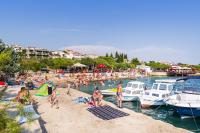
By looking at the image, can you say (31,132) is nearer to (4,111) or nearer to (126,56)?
(4,111)

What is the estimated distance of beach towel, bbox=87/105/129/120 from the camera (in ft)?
57.6

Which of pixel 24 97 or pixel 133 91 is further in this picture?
pixel 133 91

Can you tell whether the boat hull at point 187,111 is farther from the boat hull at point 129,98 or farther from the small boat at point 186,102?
the boat hull at point 129,98

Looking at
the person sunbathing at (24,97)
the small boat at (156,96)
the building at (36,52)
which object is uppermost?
the building at (36,52)

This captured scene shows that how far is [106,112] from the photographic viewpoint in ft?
61.5

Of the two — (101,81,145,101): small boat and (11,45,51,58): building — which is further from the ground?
(11,45,51,58): building

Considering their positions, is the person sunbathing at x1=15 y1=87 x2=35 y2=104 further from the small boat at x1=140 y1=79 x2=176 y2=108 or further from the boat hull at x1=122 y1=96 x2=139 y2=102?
the boat hull at x1=122 y1=96 x2=139 y2=102

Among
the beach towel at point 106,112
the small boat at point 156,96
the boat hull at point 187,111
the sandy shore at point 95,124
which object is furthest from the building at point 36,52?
the sandy shore at point 95,124

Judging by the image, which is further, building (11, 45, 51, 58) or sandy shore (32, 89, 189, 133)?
building (11, 45, 51, 58)

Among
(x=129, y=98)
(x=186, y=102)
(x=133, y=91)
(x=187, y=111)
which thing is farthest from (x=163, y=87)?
A: (x=187, y=111)

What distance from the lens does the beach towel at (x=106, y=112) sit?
17.6 metres

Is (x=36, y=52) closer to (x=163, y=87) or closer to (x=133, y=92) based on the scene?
(x=133, y=92)

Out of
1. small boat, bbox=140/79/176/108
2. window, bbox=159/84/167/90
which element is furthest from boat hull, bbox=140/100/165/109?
window, bbox=159/84/167/90

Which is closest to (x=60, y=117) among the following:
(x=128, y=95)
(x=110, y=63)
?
(x=128, y=95)
